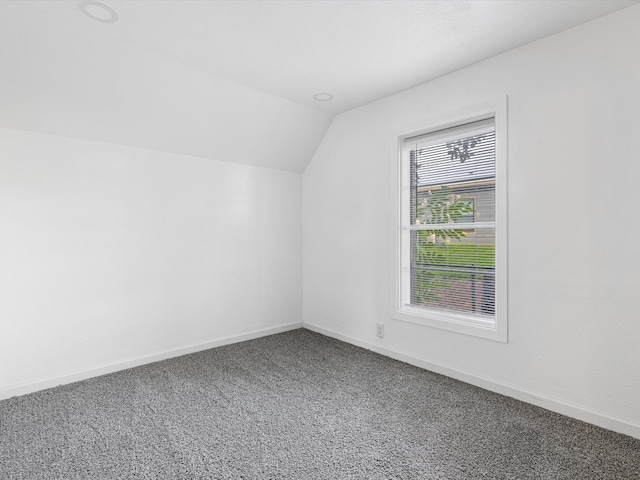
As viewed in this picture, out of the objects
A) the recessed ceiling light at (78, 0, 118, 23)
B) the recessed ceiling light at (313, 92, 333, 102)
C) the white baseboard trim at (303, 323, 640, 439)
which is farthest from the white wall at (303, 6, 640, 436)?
the recessed ceiling light at (78, 0, 118, 23)

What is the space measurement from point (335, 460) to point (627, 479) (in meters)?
1.36

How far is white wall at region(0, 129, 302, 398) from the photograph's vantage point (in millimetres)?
2559

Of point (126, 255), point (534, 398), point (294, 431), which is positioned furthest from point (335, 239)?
point (534, 398)

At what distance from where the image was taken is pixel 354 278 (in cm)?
360

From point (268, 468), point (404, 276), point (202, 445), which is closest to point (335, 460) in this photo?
point (268, 468)

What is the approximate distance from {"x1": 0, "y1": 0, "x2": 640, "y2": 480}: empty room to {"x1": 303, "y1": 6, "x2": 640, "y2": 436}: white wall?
0.01 metres

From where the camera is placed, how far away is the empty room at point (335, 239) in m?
1.96

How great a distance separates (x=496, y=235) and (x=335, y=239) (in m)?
1.68

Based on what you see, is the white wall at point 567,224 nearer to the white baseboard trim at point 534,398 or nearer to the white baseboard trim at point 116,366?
the white baseboard trim at point 534,398

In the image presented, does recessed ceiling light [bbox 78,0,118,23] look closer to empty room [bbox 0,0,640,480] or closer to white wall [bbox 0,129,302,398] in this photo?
empty room [bbox 0,0,640,480]

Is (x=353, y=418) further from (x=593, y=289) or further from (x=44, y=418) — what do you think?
(x=44, y=418)

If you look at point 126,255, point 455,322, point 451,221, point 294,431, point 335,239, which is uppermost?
point 451,221

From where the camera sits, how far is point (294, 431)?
207 cm

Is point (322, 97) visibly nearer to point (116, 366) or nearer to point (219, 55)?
point (219, 55)
